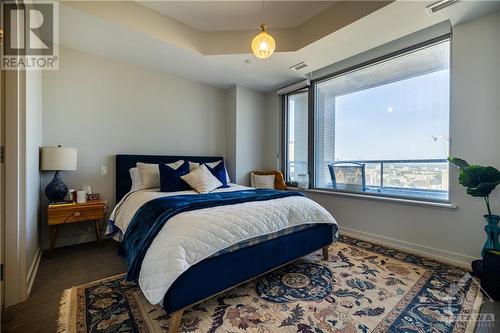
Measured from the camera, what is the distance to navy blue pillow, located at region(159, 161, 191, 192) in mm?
2908

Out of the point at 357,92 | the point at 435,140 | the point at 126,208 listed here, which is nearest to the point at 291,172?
the point at 357,92

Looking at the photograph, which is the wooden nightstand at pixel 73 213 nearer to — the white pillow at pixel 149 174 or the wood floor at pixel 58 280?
the wood floor at pixel 58 280

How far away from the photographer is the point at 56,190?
101 inches

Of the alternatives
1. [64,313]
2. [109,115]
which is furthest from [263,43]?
[64,313]

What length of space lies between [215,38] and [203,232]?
277 centimetres

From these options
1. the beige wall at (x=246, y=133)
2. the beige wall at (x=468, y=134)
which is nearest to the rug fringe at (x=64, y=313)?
the beige wall at (x=246, y=133)

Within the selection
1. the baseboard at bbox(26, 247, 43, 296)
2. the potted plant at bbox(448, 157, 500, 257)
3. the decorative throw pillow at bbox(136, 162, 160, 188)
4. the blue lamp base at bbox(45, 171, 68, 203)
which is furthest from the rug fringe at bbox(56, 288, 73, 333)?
the potted plant at bbox(448, 157, 500, 257)

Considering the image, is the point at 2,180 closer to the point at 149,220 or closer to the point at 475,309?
the point at 149,220

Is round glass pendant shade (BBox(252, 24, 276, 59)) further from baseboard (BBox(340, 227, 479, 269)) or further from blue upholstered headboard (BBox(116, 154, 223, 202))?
baseboard (BBox(340, 227, 479, 269))

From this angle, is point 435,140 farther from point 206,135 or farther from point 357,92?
point 206,135

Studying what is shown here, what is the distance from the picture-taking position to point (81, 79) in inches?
118

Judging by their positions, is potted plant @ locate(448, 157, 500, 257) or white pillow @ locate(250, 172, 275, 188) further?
white pillow @ locate(250, 172, 275, 188)

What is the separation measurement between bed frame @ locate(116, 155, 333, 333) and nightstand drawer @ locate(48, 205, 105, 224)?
1900 mm

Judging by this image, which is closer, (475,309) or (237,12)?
(475,309)
